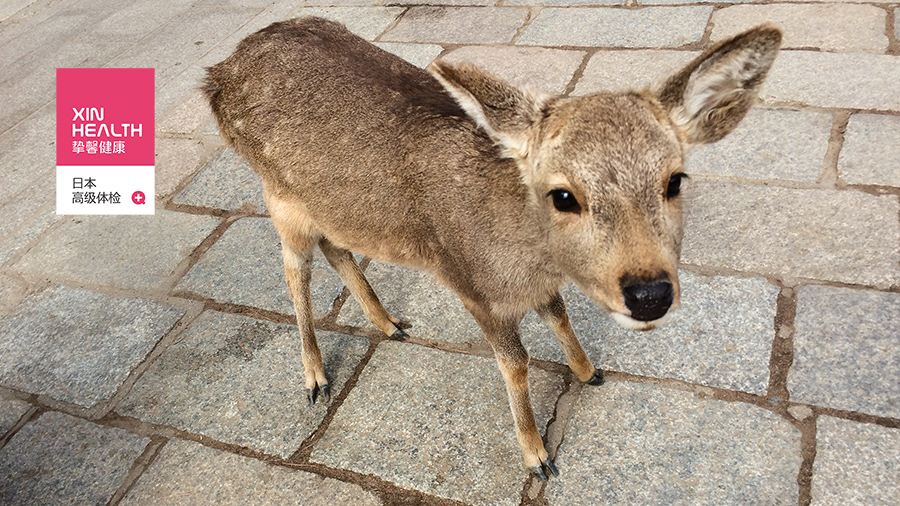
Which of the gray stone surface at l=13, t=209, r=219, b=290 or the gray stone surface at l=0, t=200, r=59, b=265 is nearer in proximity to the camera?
the gray stone surface at l=13, t=209, r=219, b=290

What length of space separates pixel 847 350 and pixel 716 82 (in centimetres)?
162

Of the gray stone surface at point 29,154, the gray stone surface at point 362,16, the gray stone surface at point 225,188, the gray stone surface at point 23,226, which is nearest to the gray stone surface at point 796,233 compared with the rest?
the gray stone surface at point 225,188

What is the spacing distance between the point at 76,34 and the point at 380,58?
A: 6.26m

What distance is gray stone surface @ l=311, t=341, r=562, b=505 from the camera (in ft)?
10.2

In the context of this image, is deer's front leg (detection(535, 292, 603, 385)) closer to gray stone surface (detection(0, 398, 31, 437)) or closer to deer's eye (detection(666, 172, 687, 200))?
deer's eye (detection(666, 172, 687, 200))

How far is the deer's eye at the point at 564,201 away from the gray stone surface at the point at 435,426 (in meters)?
1.32

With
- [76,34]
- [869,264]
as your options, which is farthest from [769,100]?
[76,34]

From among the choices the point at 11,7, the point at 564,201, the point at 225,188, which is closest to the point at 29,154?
the point at 225,188

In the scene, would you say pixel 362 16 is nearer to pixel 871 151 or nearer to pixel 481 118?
pixel 871 151

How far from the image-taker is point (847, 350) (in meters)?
3.26

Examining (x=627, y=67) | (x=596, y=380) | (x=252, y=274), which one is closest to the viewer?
(x=596, y=380)

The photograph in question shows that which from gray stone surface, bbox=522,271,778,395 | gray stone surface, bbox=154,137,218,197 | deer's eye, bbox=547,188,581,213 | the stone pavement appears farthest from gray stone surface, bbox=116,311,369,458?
deer's eye, bbox=547,188,581,213

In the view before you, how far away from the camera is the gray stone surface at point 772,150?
170 inches

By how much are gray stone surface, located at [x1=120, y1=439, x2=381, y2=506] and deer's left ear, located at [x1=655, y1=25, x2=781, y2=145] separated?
2086mm
